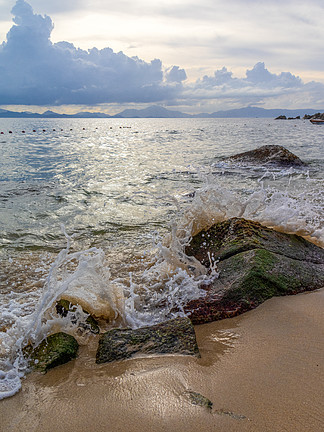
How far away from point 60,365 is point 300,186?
1058 cm

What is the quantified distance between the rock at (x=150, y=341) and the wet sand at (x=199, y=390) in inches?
3.8

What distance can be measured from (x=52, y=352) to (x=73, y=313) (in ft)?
2.08

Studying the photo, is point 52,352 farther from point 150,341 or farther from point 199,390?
point 199,390

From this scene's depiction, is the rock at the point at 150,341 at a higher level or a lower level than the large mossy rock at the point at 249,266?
lower

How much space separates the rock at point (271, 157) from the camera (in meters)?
16.1

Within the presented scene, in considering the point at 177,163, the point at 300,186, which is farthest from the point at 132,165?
the point at 300,186

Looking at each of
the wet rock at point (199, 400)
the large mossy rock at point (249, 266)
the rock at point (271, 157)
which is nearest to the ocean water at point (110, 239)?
the large mossy rock at point (249, 266)

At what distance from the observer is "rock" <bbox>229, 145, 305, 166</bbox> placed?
16.1 m

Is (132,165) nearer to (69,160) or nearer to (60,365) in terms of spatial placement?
(69,160)

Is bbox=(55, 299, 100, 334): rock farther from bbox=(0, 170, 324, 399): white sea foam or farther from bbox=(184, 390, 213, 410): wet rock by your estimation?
A: bbox=(184, 390, 213, 410): wet rock

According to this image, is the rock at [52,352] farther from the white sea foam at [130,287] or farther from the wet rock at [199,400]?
the wet rock at [199,400]

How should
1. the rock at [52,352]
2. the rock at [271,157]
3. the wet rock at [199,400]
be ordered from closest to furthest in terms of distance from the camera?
the wet rock at [199,400] → the rock at [52,352] → the rock at [271,157]

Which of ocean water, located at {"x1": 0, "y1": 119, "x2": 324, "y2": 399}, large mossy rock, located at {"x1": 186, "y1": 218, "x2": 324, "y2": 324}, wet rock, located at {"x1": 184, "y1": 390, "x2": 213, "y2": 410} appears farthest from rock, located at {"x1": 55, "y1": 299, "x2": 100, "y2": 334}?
wet rock, located at {"x1": 184, "y1": 390, "x2": 213, "y2": 410}

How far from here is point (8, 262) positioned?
5.57 m
